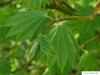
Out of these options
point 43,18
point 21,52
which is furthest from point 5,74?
point 43,18

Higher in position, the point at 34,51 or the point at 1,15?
the point at 34,51

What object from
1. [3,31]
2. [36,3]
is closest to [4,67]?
[3,31]

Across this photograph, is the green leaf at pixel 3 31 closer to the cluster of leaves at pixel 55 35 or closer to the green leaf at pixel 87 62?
the cluster of leaves at pixel 55 35

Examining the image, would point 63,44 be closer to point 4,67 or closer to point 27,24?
point 27,24

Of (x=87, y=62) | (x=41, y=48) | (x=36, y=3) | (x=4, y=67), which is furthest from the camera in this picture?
(x=4, y=67)

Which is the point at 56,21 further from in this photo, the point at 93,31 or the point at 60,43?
the point at 93,31


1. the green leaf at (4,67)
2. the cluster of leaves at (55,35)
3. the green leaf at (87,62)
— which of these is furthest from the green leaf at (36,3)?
the green leaf at (4,67)
